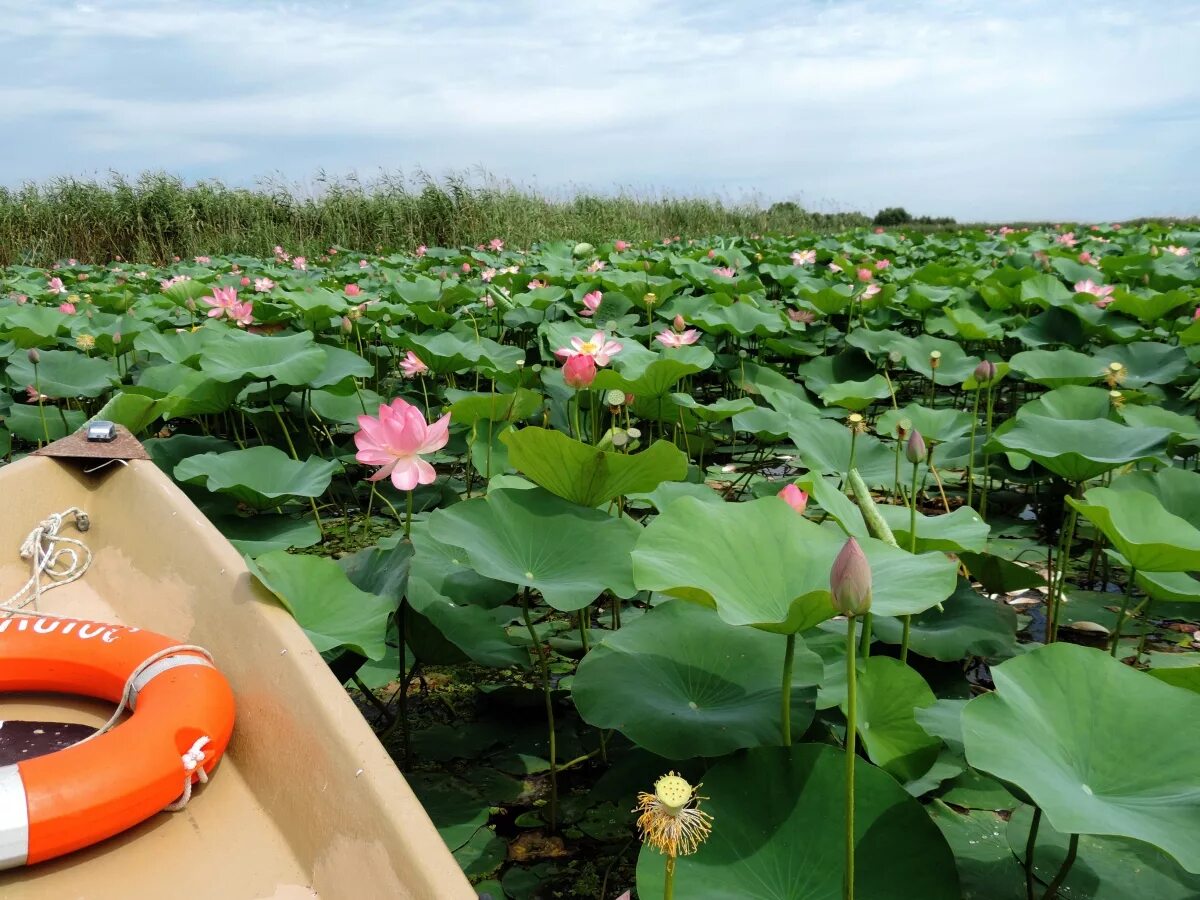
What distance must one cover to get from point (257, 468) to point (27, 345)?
1.79m

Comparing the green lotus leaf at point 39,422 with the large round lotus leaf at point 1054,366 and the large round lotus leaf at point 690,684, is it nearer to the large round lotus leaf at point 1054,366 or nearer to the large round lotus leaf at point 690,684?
the large round lotus leaf at point 690,684

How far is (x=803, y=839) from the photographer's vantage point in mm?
883

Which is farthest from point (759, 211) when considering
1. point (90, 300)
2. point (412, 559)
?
point (412, 559)

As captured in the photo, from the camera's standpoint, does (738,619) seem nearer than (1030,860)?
Yes

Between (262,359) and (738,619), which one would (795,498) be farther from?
(262,359)

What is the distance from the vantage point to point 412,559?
1.35 m

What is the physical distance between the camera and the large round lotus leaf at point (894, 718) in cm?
105

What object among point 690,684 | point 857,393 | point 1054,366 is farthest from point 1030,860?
point 1054,366

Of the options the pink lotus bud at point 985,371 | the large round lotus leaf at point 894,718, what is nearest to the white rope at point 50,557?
the large round lotus leaf at point 894,718

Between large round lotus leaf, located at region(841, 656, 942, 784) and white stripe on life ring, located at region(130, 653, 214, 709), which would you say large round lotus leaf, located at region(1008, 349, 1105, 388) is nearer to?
large round lotus leaf, located at region(841, 656, 942, 784)

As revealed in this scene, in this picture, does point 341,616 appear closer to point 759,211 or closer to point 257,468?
point 257,468

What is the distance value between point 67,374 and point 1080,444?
293cm

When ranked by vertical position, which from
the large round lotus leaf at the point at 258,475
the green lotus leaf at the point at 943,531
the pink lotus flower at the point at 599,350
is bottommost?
the large round lotus leaf at the point at 258,475

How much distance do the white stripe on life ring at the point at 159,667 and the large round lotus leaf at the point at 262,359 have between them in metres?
1.13
